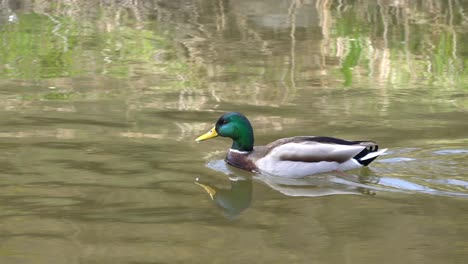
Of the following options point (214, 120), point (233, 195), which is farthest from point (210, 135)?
point (233, 195)

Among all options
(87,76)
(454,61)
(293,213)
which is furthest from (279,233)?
(454,61)

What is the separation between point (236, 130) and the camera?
10.0 metres

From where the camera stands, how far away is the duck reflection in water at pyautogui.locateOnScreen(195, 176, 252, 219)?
Answer: 8.37 metres

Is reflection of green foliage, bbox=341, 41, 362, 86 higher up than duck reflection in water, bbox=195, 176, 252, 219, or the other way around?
reflection of green foliage, bbox=341, 41, 362, 86

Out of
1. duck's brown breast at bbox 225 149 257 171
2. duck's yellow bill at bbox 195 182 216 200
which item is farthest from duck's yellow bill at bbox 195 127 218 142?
duck's yellow bill at bbox 195 182 216 200

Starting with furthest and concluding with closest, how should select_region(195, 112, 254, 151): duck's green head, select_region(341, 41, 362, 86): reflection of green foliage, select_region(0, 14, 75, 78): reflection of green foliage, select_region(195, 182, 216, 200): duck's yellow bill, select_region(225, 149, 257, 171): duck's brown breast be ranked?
select_region(0, 14, 75, 78): reflection of green foliage
select_region(341, 41, 362, 86): reflection of green foliage
select_region(195, 112, 254, 151): duck's green head
select_region(225, 149, 257, 171): duck's brown breast
select_region(195, 182, 216, 200): duck's yellow bill

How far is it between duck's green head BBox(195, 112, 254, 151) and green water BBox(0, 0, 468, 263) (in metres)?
0.24

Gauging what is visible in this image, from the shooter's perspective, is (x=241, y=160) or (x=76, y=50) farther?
(x=76, y=50)

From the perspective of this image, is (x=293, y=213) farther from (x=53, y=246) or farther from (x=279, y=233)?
(x=53, y=246)

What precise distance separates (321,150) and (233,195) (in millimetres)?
1033

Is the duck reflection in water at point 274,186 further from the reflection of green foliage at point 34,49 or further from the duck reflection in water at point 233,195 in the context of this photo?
the reflection of green foliage at point 34,49

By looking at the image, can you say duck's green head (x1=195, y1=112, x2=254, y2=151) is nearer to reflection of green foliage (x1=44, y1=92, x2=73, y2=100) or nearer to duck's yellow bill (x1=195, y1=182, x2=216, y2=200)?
duck's yellow bill (x1=195, y1=182, x2=216, y2=200)

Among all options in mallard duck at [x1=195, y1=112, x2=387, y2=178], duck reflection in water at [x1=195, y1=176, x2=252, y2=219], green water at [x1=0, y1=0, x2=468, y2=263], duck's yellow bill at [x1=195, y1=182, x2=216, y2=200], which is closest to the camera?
green water at [x1=0, y1=0, x2=468, y2=263]

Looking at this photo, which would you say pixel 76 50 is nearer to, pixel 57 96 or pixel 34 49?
pixel 34 49
